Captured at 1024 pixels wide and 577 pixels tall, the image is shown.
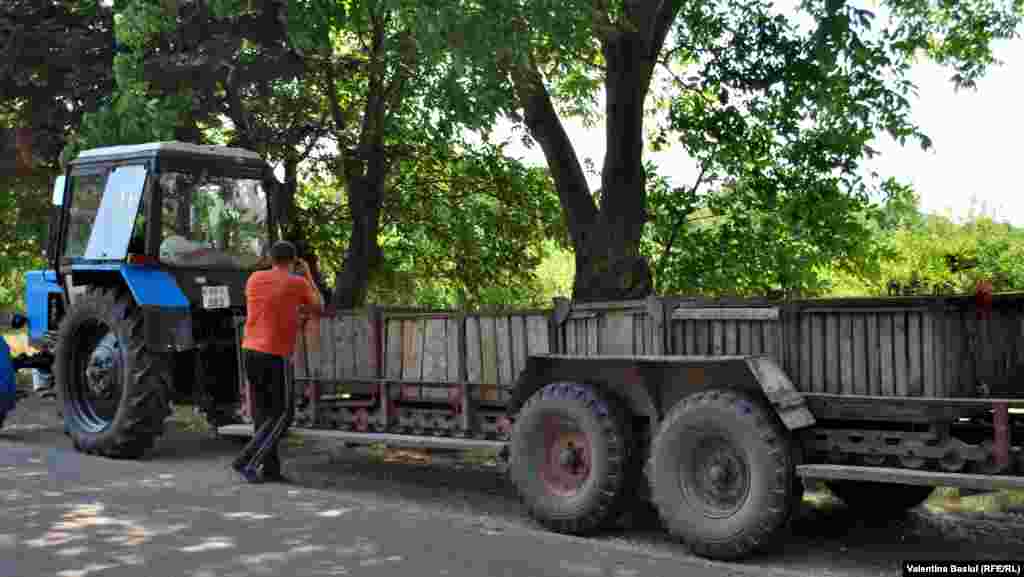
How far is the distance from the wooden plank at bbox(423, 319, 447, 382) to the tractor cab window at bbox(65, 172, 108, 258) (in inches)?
169

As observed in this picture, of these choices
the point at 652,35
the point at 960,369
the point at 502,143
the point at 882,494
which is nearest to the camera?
the point at 960,369

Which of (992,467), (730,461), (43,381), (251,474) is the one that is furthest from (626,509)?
(43,381)

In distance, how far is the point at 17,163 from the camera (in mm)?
16547

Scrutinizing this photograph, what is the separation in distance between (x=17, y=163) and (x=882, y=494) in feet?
42.3

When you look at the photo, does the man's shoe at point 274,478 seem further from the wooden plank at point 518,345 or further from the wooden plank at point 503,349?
the wooden plank at point 518,345

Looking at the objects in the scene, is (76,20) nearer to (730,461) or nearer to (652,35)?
(652,35)

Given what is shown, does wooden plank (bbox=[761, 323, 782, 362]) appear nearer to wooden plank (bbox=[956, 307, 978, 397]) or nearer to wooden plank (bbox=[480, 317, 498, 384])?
wooden plank (bbox=[956, 307, 978, 397])

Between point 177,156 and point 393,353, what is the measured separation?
11.1 feet

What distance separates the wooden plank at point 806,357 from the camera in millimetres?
7066

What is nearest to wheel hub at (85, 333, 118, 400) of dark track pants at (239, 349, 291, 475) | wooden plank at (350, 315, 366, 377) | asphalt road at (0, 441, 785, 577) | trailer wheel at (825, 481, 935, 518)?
asphalt road at (0, 441, 785, 577)

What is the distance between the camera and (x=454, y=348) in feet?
29.0

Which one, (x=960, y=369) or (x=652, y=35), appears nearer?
(x=960, y=369)

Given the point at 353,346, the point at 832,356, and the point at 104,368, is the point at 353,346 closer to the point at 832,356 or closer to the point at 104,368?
the point at 104,368

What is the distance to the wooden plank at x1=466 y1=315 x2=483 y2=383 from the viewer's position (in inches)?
343
